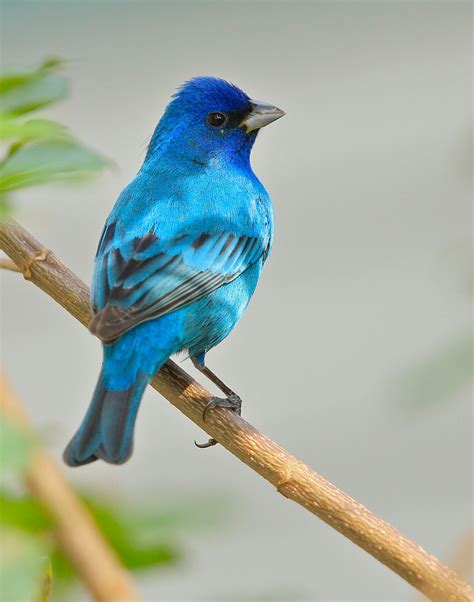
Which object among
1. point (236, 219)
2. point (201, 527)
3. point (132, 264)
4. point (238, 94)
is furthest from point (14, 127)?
point (238, 94)

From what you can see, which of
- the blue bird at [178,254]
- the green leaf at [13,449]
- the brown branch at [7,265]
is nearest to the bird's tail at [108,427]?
the blue bird at [178,254]

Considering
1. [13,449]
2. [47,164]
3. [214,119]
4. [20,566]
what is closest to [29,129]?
[47,164]

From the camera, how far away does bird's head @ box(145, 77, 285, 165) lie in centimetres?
379

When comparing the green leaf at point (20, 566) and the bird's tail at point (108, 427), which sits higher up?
the green leaf at point (20, 566)

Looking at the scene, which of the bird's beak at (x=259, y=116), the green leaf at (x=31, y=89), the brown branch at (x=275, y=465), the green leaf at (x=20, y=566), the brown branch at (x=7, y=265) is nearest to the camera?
the green leaf at (x=20, y=566)

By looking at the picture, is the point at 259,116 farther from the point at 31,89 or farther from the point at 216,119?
the point at 31,89

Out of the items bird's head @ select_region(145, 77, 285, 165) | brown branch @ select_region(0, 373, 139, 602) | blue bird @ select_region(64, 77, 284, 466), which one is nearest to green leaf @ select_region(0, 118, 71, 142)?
brown branch @ select_region(0, 373, 139, 602)

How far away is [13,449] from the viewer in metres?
0.94

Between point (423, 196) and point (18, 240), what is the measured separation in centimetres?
479

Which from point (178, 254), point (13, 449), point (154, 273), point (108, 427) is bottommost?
point (108, 427)

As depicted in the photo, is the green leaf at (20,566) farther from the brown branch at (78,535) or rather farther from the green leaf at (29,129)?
the green leaf at (29,129)

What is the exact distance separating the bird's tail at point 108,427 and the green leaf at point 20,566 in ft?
4.48

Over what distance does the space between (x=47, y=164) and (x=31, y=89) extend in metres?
0.21

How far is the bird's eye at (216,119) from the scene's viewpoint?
3.83m
